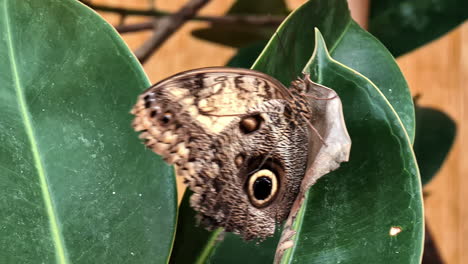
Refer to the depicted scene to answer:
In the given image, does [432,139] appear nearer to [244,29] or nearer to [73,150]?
[244,29]

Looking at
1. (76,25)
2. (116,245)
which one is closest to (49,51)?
(76,25)

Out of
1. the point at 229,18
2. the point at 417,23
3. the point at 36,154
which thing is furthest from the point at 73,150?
the point at 229,18

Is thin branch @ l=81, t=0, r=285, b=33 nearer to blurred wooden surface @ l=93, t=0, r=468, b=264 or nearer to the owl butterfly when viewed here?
the owl butterfly

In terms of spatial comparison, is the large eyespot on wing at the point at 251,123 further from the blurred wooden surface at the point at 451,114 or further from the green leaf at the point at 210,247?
the blurred wooden surface at the point at 451,114

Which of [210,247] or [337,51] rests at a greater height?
[337,51]

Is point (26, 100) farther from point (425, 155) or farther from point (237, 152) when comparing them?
point (425, 155)

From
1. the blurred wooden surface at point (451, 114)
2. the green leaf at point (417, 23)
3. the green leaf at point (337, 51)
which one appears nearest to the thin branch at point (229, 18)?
the green leaf at point (417, 23)

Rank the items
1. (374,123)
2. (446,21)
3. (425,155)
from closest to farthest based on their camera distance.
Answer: (374,123) < (446,21) < (425,155)
